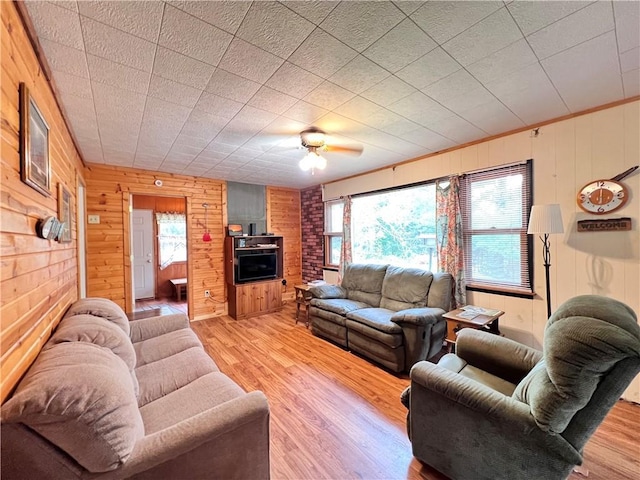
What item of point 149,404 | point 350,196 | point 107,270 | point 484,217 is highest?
point 350,196

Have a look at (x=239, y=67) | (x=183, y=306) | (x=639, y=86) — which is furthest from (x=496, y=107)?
(x=183, y=306)

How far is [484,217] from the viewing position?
10.0ft

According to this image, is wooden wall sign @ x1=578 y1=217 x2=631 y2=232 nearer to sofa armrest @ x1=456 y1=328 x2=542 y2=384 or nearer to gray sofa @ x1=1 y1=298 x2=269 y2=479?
sofa armrest @ x1=456 y1=328 x2=542 y2=384

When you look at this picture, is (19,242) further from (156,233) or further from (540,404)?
(156,233)

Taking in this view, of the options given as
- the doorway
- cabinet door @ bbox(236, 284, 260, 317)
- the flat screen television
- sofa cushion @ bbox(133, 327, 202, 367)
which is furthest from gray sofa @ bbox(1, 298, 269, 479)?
the doorway

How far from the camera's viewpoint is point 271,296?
4.93m

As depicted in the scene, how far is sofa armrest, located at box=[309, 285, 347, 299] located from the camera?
3.85 m

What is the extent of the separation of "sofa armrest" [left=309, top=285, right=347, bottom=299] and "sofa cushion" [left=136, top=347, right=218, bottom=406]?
6.40 ft

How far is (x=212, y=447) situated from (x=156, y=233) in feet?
20.1

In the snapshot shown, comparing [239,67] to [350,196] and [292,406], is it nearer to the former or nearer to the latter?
[292,406]

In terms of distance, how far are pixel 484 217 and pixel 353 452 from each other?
2.68m

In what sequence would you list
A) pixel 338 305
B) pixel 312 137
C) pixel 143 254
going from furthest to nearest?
pixel 143 254 < pixel 338 305 < pixel 312 137

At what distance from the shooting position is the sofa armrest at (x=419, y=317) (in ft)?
8.57

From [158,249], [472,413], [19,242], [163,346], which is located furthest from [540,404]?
[158,249]
